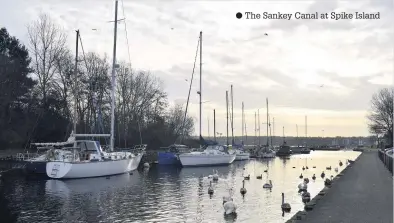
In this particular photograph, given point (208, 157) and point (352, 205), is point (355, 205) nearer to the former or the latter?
point (352, 205)

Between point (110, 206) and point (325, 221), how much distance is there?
473 inches

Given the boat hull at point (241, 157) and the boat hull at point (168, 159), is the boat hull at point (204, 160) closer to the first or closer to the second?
the boat hull at point (168, 159)

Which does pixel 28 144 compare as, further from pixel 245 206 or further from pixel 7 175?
pixel 245 206

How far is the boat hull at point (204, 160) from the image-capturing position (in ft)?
174

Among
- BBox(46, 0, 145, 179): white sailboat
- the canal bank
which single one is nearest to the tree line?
BBox(46, 0, 145, 179): white sailboat

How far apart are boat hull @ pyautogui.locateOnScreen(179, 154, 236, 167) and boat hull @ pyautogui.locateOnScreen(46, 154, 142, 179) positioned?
11.9 m

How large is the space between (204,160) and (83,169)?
2136 cm

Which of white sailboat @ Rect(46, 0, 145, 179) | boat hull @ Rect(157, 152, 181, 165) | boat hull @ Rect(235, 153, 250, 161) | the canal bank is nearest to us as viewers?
the canal bank

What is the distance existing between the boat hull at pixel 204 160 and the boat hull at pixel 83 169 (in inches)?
469

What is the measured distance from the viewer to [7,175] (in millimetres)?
38781

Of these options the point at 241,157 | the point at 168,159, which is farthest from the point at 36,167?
the point at 241,157

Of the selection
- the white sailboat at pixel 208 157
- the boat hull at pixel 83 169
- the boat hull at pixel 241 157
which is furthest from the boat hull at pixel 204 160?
the boat hull at pixel 83 169

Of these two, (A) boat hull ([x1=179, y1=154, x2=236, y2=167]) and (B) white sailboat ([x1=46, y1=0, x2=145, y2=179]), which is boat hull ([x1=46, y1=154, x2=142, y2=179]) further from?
(A) boat hull ([x1=179, y1=154, x2=236, y2=167])

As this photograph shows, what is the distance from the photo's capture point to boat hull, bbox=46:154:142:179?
35969mm
